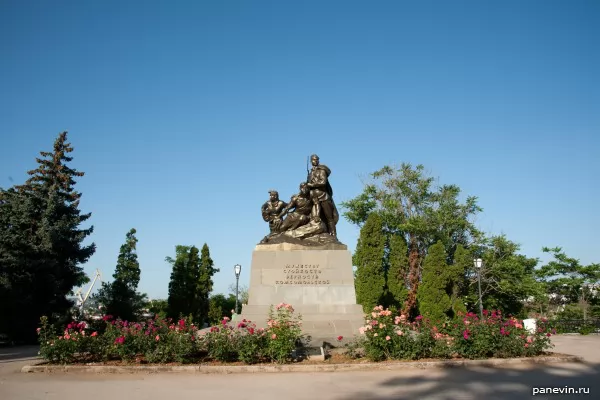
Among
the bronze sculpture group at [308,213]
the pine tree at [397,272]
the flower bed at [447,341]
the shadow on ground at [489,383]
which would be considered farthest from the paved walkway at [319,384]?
the pine tree at [397,272]

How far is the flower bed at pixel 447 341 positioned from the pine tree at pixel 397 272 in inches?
728

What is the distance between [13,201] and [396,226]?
2170cm

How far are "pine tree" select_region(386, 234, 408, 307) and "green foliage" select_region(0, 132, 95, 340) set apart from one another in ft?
56.7

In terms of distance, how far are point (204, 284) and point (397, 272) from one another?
13.9m

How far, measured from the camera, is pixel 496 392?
603 cm

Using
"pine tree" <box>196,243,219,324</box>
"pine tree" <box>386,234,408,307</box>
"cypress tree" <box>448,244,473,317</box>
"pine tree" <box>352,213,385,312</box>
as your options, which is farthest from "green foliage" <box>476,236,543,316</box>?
"pine tree" <box>196,243,219,324</box>

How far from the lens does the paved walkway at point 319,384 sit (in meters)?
6.06

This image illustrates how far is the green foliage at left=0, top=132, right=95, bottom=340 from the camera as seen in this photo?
16047 mm

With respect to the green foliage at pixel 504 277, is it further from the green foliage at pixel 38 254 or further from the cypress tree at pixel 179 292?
the green foliage at pixel 38 254

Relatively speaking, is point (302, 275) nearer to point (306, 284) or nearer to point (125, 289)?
point (306, 284)

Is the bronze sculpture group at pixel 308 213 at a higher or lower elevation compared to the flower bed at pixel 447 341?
higher

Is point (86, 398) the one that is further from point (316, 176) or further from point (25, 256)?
point (25, 256)

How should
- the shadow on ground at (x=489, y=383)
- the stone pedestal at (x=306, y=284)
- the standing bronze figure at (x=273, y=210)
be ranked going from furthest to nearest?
the standing bronze figure at (x=273, y=210) → the stone pedestal at (x=306, y=284) → the shadow on ground at (x=489, y=383)

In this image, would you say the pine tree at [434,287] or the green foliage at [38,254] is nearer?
the green foliage at [38,254]
